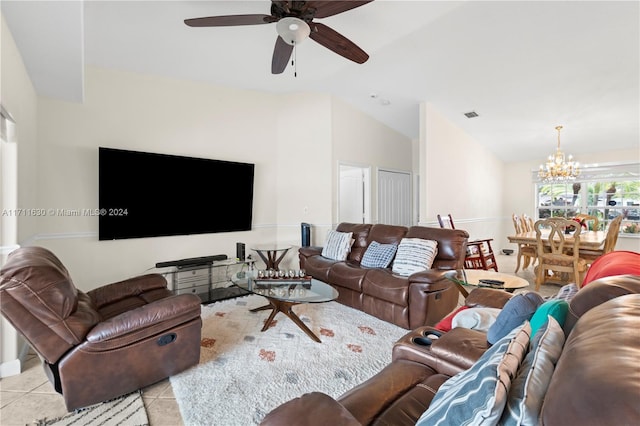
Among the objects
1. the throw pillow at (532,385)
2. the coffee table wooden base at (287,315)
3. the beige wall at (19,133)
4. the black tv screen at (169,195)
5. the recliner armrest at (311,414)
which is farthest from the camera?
the black tv screen at (169,195)

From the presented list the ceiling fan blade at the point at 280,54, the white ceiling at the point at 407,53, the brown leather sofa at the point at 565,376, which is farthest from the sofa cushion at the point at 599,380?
the white ceiling at the point at 407,53

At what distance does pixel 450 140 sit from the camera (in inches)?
215

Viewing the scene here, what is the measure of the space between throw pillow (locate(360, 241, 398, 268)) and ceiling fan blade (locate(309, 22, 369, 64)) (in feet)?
6.85

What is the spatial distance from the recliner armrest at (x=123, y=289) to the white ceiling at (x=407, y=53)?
196 cm

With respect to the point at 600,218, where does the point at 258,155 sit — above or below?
above

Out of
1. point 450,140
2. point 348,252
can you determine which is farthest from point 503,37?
point 348,252

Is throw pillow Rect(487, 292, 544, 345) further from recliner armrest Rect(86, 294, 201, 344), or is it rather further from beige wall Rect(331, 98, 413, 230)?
beige wall Rect(331, 98, 413, 230)

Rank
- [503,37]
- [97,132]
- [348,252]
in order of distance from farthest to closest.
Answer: [348,252] < [97,132] < [503,37]

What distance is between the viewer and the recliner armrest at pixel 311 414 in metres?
0.87

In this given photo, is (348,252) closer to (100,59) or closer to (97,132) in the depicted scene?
(97,132)

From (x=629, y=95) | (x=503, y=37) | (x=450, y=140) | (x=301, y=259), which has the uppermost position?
(x=503, y=37)

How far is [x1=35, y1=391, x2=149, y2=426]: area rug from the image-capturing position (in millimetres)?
1624

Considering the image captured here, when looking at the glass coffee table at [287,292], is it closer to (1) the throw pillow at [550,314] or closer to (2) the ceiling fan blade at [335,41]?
(1) the throw pillow at [550,314]

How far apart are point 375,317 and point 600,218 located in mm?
6823
